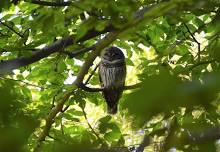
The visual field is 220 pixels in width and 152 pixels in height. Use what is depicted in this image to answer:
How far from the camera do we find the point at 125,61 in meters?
4.02

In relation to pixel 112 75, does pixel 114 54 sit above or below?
above

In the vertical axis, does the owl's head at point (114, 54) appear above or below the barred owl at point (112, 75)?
above

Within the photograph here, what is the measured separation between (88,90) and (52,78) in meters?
0.41

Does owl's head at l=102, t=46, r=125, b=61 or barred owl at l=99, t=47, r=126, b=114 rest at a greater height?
owl's head at l=102, t=46, r=125, b=61

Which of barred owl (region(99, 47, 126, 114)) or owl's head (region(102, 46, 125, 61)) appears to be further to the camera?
owl's head (region(102, 46, 125, 61))

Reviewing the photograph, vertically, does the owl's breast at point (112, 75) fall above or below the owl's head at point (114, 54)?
below

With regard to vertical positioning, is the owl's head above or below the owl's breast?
above

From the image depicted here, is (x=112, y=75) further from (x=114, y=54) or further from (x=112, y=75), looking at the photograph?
(x=114, y=54)

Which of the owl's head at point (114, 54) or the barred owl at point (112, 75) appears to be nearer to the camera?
the barred owl at point (112, 75)

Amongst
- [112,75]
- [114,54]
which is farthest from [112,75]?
[114,54]

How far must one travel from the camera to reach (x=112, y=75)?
13.3 feet

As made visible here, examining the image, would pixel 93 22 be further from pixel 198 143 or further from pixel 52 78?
pixel 52 78

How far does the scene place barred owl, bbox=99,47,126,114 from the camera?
390cm

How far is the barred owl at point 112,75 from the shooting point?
390cm
